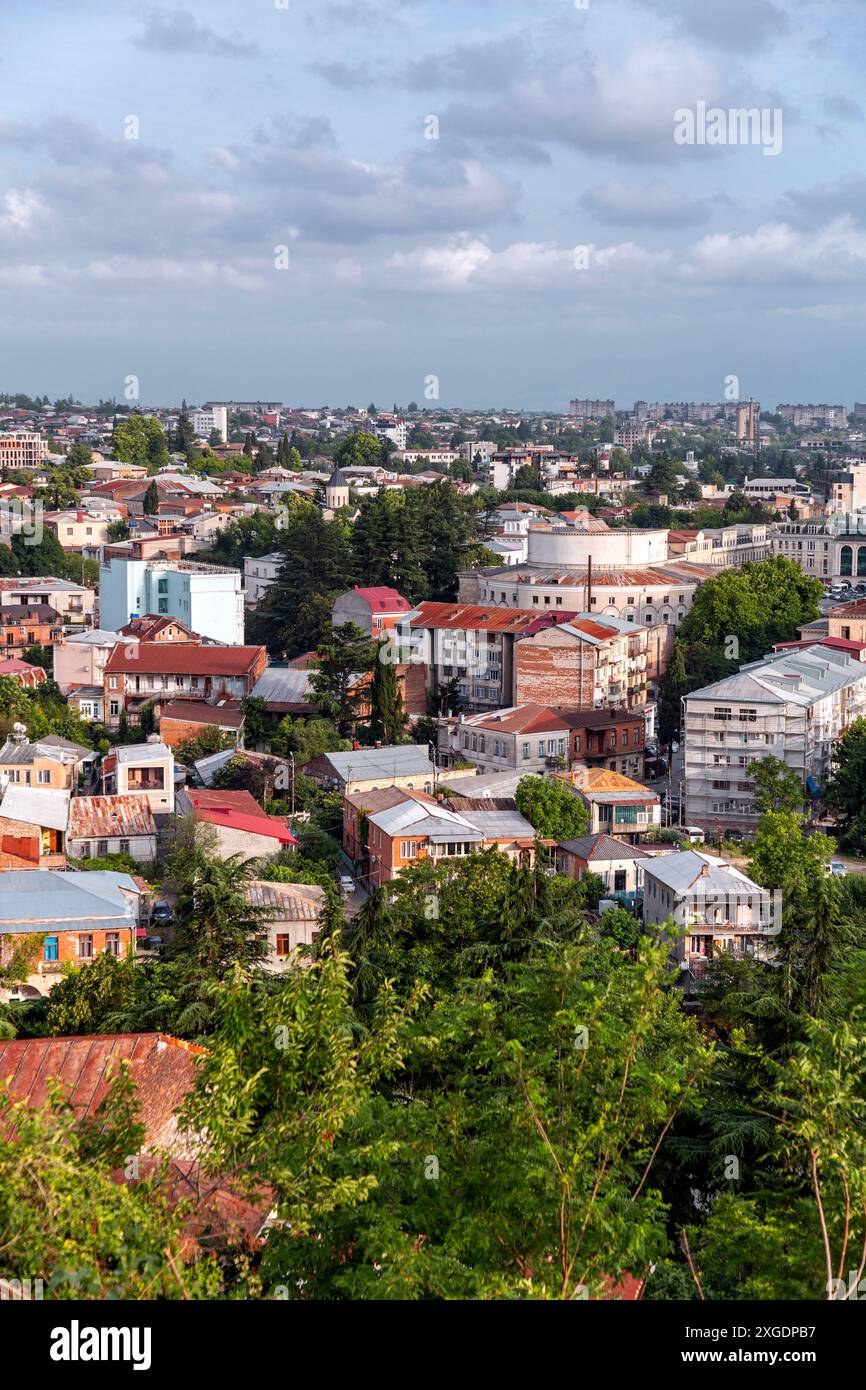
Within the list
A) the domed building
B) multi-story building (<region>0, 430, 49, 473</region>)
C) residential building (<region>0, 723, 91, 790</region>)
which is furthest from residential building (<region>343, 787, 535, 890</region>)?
multi-story building (<region>0, 430, 49, 473</region>)

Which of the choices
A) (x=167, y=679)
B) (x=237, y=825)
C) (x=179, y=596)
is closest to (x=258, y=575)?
(x=179, y=596)

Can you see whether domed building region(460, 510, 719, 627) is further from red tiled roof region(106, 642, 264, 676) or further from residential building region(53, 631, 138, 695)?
residential building region(53, 631, 138, 695)

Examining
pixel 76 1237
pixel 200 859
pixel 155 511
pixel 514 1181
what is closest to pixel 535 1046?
pixel 514 1181

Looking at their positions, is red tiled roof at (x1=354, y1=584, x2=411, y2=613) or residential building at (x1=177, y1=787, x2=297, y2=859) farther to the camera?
red tiled roof at (x1=354, y1=584, x2=411, y2=613)

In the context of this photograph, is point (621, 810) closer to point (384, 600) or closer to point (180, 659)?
point (180, 659)
